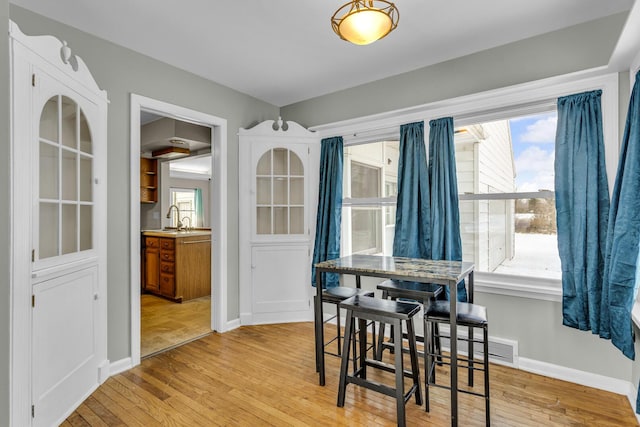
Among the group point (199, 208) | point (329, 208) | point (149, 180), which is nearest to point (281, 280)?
point (329, 208)

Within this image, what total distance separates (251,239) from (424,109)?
2.29 meters

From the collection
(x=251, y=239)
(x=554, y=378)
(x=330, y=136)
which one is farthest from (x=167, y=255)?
(x=554, y=378)

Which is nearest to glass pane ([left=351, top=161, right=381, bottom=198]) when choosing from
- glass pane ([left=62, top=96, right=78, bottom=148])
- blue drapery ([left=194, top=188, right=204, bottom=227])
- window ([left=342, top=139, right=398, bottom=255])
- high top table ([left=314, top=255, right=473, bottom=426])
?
window ([left=342, top=139, right=398, bottom=255])

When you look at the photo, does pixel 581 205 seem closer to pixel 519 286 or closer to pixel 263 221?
pixel 519 286

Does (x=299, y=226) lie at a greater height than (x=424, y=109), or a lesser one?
lesser

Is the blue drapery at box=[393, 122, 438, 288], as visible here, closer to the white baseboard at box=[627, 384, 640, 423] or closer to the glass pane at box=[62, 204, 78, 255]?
the white baseboard at box=[627, 384, 640, 423]

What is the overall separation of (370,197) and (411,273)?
1732 mm

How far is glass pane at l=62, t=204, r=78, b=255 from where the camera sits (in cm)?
215

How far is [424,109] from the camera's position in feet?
10.3

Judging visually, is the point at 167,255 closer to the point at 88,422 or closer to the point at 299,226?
the point at 299,226

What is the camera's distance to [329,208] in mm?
3752

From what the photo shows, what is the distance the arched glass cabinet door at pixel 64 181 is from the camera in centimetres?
198

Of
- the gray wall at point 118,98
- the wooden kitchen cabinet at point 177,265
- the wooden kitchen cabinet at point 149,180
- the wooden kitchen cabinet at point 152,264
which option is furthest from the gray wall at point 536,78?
the wooden kitchen cabinet at point 149,180

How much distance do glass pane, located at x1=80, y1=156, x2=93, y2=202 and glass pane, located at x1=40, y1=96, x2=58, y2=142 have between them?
0.29 metres
